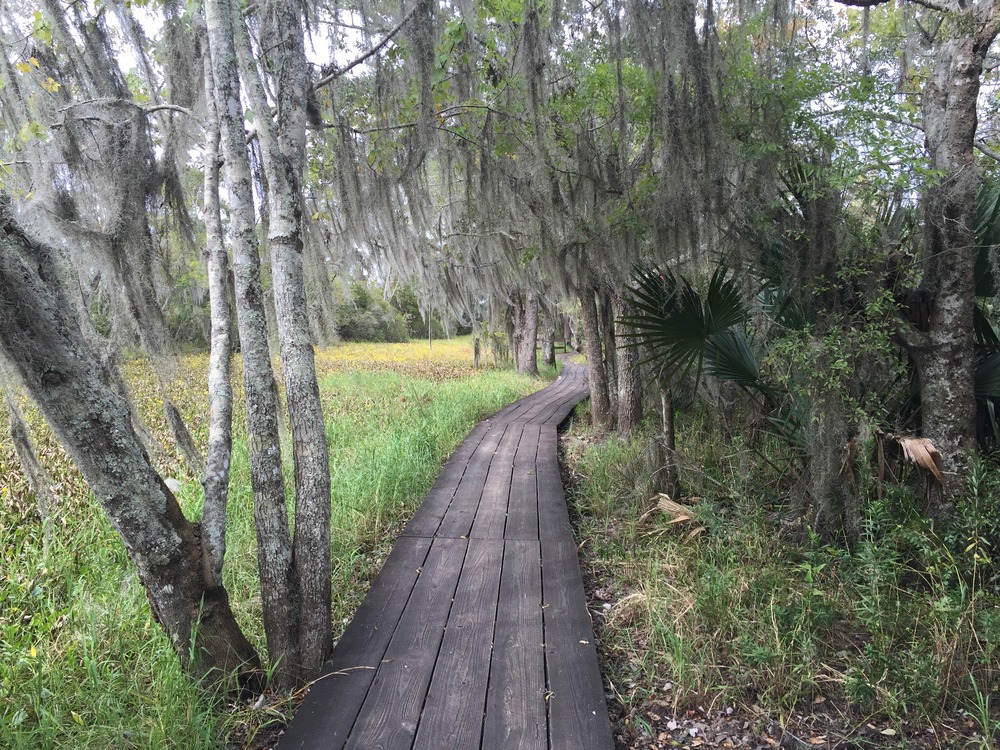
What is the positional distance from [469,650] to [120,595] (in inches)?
69.2

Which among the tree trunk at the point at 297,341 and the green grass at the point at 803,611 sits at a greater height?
the tree trunk at the point at 297,341

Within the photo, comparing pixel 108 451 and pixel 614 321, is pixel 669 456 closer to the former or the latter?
pixel 614 321

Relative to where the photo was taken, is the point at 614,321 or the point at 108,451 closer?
the point at 108,451

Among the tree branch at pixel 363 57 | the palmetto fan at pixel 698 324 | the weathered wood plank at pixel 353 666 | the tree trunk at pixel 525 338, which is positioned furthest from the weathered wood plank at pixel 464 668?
the tree trunk at pixel 525 338

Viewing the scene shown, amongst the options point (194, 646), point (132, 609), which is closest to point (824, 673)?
point (194, 646)

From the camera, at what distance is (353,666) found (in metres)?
2.17

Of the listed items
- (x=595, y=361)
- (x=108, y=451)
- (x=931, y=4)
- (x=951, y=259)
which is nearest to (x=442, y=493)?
(x=108, y=451)

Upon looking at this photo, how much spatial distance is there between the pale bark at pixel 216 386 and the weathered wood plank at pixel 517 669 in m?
1.19

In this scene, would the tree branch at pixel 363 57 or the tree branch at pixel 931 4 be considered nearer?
the tree branch at pixel 931 4

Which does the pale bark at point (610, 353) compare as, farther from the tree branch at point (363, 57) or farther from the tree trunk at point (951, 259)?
the tree branch at point (363, 57)

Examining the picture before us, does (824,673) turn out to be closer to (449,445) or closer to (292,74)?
(292,74)

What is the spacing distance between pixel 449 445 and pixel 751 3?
4.73m

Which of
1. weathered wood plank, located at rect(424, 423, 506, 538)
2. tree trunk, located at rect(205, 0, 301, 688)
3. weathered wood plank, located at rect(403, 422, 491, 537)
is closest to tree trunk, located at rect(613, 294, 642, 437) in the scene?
weathered wood plank, located at rect(424, 423, 506, 538)

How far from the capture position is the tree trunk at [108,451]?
4.89ft
